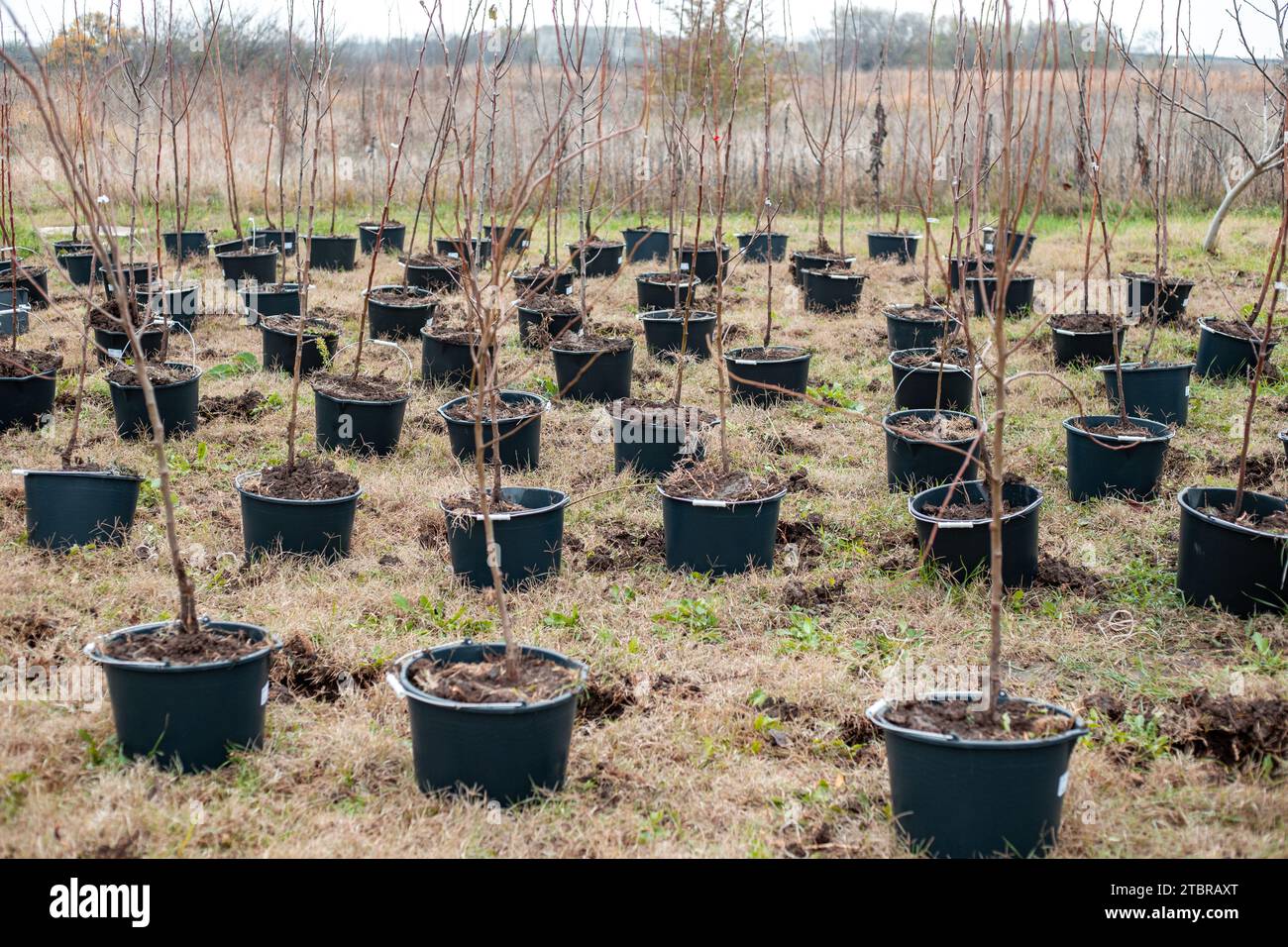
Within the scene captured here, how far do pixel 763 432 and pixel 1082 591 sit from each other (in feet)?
6.10

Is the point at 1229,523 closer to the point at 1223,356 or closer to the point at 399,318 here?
the point at 1223,356

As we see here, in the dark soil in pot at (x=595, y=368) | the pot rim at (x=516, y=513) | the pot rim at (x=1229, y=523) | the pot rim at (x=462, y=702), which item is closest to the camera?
the pot rim at (x=462, y=702)

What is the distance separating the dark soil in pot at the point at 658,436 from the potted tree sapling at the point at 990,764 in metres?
2.28

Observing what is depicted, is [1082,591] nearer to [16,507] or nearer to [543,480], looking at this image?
[543,480]

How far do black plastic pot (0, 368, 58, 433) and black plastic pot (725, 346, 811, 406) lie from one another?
3092 millimetres

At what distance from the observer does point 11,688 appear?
271cm

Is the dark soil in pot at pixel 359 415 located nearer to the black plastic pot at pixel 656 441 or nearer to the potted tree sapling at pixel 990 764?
the black plastic pot at pixel 656 441

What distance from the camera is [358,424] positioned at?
183 inches

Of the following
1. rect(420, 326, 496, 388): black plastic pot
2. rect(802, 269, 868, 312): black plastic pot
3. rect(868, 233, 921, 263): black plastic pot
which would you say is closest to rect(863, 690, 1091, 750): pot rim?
rect(420, 326, 496, 388): black plastic pot

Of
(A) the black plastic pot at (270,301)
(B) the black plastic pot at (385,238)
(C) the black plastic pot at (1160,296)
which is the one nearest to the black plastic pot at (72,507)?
(A) the black plastic pot at (270,301)

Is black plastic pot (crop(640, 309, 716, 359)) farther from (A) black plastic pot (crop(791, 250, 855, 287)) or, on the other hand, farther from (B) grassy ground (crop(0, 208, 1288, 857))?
(A) black plastic pot (crop(791, 250, 855, 287))

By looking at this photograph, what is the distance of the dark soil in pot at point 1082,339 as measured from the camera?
5.88 metres

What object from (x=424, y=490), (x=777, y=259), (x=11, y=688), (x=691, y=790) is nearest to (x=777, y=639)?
(x=691, y=790)

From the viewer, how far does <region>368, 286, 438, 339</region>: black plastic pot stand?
6.43 meters
